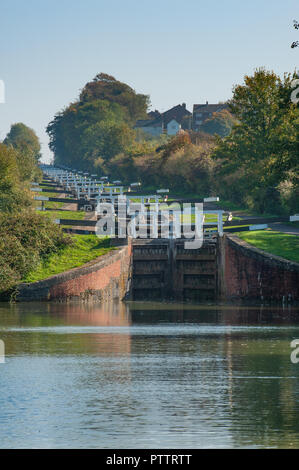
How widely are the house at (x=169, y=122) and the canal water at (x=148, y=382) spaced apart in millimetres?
143089

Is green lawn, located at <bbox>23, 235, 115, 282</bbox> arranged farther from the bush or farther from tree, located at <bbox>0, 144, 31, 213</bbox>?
tree, located at <bbox>0, 144, 31, 213</bbox>

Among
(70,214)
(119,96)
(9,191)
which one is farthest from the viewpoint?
→ (119,96)

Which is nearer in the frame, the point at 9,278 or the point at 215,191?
the point at 9,278

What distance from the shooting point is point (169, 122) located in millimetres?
178625

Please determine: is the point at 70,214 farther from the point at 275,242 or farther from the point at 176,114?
the point at 176,114

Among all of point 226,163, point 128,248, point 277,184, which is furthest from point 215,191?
point 128,248

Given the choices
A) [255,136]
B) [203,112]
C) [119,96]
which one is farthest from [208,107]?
[255,136]

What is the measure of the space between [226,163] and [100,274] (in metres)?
27.7

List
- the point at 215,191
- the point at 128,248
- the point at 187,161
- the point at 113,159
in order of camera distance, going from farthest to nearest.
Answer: the point at 113,159, the point at 187,161, the point at 215,191, the point at 128,248

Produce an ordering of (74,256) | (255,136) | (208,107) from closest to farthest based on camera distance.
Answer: (74,256), (255,136), (208,107)

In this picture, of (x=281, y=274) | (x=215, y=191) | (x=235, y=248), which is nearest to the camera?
(x=281, y=274)

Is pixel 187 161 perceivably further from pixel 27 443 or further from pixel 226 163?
pixel 27 443

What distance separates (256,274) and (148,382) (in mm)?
18777

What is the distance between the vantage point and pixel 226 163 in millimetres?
64688
